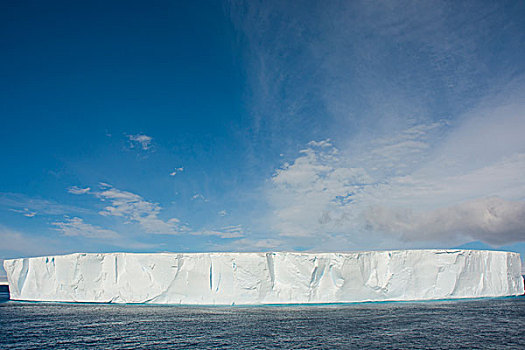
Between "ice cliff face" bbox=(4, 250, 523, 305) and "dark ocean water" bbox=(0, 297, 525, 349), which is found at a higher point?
"ice cliff face" bbox=(4, 250, 523, 305)

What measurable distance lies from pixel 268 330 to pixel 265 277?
8.66 meters

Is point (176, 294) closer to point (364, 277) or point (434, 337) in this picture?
point (364, 277)

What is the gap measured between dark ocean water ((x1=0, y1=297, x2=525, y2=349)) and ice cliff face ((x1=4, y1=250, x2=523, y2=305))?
12.8 ft

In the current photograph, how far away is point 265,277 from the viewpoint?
21297 mm

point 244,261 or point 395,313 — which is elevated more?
point 244,261

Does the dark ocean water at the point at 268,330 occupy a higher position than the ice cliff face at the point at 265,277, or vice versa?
the ice cliff face at the point at 265,277

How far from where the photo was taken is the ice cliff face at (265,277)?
70.2 ft

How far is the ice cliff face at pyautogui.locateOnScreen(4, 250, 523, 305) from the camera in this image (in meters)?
21.4

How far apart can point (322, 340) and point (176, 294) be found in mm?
12851

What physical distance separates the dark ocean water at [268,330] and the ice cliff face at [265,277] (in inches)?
153

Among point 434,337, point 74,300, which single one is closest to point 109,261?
point 74,300

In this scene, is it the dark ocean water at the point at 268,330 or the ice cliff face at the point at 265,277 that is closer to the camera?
the dark ocean water at the point at 268,330

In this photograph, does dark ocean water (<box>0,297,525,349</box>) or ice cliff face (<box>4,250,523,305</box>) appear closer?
dark ocean water (<box>0,297,525,349</box>)

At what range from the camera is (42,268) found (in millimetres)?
23797
